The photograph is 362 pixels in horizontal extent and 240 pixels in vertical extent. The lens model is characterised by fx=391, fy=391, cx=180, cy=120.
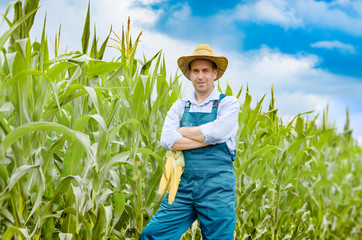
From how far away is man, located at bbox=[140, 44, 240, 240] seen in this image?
2.09 metres

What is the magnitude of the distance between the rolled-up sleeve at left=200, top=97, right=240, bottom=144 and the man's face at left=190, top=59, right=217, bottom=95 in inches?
4.9

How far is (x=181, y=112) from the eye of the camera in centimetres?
229

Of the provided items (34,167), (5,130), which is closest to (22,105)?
(5,130)

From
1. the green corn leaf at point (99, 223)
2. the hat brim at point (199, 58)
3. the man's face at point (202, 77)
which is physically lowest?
the green corn leaf at point (99, 223)

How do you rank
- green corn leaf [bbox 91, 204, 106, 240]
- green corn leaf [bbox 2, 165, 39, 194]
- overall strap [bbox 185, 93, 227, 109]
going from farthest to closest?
overall strap [bbox 185, 93, 227, 109] < green corn leaf [bbox 91, 204, 106, 240] < green corn leaf [bbox 2, 165, 39, 194]

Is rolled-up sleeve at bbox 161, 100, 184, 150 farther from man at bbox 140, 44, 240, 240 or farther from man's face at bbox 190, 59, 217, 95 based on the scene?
man's face at bbox 190, 59, 217, 95

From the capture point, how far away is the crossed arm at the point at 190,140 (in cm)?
209

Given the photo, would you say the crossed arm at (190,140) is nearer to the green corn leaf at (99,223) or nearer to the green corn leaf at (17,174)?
the green corn leaf at (99,223)

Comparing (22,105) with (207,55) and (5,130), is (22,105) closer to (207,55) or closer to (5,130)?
(5,130)

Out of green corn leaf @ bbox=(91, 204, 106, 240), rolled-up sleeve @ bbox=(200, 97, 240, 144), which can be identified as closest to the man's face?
rolled-up sleeve @ bbox=(200, 97, 240, 144)

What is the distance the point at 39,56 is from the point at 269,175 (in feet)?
7.14

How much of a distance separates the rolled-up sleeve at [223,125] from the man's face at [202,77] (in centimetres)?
12

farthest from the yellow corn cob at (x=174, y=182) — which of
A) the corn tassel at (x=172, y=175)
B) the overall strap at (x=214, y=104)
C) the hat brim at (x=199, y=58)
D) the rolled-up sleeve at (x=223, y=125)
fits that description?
the hat brim at (x=199, y=58)

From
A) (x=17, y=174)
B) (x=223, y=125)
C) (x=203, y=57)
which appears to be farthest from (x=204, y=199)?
(x=17, y=174)
